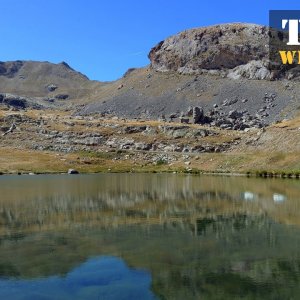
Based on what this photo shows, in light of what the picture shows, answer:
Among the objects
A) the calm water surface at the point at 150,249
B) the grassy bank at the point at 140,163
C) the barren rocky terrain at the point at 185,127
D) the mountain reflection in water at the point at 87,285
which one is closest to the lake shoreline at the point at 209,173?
the grassy bank at the point at 140,163

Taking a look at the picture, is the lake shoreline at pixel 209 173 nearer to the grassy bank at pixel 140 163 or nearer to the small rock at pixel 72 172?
the grassy bank at pixel 140 163

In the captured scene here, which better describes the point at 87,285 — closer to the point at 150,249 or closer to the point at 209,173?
the point at 150,249

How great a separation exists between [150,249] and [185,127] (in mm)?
103343

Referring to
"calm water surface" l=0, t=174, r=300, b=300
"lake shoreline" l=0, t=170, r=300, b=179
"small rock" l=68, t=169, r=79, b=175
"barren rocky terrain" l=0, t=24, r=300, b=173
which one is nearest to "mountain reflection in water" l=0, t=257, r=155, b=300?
"calm water surface" l=0, t=174, r=300, b=300

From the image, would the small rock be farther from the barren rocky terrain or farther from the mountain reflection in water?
the mountain reflection in water

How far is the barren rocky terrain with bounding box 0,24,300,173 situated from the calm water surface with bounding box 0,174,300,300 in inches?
1878

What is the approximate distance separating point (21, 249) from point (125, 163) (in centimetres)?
8217

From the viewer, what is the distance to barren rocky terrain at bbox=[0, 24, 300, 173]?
96750 millimetres

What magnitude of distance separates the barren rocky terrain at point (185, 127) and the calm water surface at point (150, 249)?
47699 millimetres

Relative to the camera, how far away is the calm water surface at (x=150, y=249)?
17.2 metres

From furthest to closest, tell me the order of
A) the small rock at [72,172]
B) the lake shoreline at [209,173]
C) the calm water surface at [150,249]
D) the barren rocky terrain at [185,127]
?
the barren rocky terrain at [185,127] → the small rock at [72,172] → the lake shoreline at [209,173] → the calm water surface at [150,249]

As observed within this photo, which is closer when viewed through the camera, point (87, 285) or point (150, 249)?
point (87, 285)

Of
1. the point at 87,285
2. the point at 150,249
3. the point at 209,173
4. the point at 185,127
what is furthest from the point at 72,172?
the point at 87,285

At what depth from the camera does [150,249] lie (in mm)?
23375
